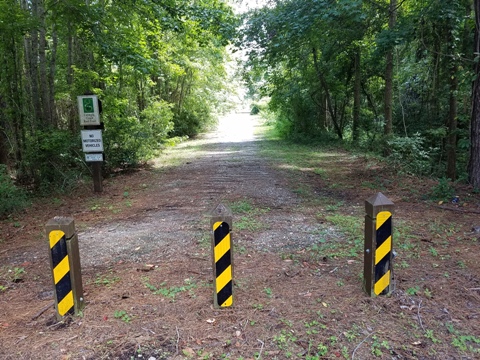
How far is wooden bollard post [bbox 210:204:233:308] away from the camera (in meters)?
3.18

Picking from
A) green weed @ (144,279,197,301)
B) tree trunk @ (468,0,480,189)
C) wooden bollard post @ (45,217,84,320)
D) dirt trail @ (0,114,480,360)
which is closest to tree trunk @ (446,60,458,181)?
tree trunk @ (468,0,480,189)

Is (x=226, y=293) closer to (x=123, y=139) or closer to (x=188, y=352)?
(x=188, y=352)

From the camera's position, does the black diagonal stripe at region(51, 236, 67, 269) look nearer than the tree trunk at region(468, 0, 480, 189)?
Yes

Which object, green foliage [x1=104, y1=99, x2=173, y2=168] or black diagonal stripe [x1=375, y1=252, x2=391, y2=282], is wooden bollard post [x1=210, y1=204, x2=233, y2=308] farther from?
green foliage [x1=104, y1=99, x2=173, y2=168]

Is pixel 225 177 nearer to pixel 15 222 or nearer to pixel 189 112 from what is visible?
pixel 15 222

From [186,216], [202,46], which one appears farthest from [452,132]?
[186,216]

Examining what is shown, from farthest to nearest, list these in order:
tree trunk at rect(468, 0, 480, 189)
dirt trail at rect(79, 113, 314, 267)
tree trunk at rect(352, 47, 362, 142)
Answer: tree trunk at rect(352, 47, 362, 142) → tree trunk at rect(468, 0, 480, 189) → dirt trail at rect(79, 113, 314, 267)

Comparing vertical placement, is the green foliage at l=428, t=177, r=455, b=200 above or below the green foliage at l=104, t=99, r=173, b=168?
below

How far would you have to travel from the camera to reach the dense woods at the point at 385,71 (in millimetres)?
8836

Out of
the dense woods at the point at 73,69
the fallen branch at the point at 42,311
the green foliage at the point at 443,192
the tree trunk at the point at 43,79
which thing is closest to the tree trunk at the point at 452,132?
the green foliage at the point at 443,192

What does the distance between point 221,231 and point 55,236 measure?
140 centimetres

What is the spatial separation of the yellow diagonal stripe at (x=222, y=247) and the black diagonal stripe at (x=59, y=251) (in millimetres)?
1291

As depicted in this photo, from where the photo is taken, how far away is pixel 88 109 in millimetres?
8133

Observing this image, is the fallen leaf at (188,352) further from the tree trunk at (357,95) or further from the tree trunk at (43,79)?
the tree trunk at (357,95)
